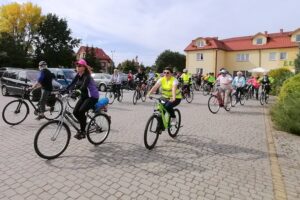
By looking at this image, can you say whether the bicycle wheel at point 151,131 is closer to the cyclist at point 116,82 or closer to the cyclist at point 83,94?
the cyclist at point 83,94

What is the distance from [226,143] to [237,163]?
1.71m

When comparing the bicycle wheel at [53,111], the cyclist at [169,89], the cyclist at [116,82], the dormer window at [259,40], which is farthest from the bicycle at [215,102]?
the dormer window at [259,40]

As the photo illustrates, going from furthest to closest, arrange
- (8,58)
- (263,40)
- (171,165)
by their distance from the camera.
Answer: (263,40)
(8,58)
(171,165)

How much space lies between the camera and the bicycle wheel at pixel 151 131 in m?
6.91

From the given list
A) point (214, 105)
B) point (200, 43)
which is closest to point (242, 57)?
point (200, 43)

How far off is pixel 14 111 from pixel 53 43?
51200 millimetres

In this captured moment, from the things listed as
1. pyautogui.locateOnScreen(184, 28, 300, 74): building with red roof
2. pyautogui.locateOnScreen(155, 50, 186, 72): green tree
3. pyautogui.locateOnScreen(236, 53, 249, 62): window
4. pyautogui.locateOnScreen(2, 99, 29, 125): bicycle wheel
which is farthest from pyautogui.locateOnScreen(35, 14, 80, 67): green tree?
pyautogui.locateOnScreen(2, 99, 29, 125): bicycle wheel

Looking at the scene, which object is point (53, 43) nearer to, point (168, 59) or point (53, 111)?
point (168, 59)

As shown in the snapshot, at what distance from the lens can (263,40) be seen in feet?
183

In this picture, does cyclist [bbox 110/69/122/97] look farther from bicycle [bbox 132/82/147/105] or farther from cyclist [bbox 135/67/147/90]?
cyclist [bbox 135/67/147/90]

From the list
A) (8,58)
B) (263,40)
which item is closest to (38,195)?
(8,58)

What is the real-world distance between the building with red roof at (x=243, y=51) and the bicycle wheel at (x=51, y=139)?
5148 cm

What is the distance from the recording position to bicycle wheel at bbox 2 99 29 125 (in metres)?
9.02

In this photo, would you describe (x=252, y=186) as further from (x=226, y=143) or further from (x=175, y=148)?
(x=226, y=143)
